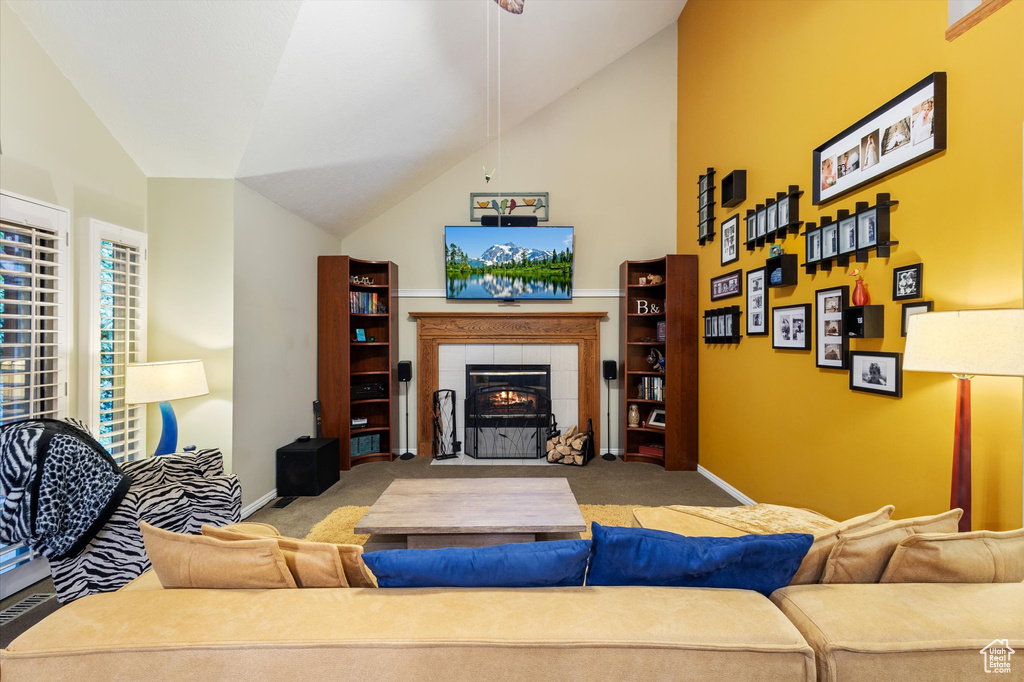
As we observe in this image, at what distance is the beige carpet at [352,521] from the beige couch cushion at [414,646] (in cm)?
203

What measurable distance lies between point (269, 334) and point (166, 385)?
1.09 m

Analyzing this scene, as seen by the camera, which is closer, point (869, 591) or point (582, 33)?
point (869, 591)

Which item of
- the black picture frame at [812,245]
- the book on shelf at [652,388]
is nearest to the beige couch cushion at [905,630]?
the black picture frame at [812,245]

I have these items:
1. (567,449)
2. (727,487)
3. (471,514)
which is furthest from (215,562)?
(567,449)

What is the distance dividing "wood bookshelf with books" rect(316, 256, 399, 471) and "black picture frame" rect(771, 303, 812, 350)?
3.57m

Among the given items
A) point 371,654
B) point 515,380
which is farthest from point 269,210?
point 371,654

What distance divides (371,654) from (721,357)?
12.8ft

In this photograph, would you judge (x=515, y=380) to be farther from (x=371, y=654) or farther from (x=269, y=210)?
(x=371, y=654)

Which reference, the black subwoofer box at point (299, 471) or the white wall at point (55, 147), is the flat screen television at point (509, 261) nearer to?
the black subwoofer box at point (299, 471)

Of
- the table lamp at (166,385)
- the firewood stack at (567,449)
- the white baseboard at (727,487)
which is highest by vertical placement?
the table lamp at (166,385)

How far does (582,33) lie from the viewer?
4430mm

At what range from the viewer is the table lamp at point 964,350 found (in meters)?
1.43

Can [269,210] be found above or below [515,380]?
above

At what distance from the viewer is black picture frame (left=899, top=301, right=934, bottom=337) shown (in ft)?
6.80
